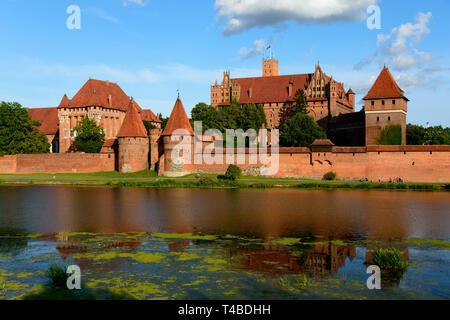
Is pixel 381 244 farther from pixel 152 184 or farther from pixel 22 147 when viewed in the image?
pixel 22 147

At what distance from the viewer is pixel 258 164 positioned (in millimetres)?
40375

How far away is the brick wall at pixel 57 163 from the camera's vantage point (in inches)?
1816

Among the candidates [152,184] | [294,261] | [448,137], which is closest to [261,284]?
[294,261]

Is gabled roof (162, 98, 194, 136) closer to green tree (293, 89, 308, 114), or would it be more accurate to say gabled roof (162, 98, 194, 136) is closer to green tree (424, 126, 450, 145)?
green tree (293, 89, 308, 114)

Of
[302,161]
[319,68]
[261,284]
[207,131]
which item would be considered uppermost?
[319,68]

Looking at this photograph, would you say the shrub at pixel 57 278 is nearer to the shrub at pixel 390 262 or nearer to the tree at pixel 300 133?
the shrub at pixel 390 262

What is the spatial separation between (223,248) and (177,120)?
2938 cm

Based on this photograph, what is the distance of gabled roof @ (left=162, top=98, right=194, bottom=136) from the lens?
40719 mm

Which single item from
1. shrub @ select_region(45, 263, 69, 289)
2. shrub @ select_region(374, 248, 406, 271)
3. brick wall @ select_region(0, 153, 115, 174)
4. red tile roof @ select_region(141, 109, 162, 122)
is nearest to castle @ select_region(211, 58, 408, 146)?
red tile roof @ select_region(141, 109, 162, 122)

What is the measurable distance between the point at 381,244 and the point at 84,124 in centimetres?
4627

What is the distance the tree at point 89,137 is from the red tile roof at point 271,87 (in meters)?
23.1

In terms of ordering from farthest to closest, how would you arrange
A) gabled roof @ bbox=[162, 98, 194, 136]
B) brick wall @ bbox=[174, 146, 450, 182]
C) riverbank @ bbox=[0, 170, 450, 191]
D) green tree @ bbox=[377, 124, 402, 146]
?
1. green tree @ bbox=[377, 124, 402, 146]
2. gabled roof @ bbox=[162, 98, 194, 136]
3. brick wall @ bbox=[174, 146, 450, 182]
4. riverbank @ bbox=[0, 170, 450, 191]

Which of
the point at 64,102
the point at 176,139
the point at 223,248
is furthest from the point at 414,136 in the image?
the point at 223,248

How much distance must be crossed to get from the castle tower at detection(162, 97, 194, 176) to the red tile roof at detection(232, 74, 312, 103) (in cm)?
2772
